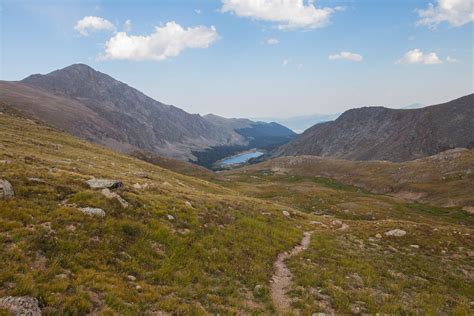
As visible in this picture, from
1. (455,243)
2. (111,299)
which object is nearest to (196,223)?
(111,299)

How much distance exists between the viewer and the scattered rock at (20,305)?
8977mm

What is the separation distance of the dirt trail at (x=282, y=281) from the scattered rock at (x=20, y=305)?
8.72 meters

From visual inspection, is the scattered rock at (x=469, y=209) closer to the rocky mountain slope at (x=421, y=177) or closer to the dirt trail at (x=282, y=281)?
the rocky mountain slope at (x=421, y=177)

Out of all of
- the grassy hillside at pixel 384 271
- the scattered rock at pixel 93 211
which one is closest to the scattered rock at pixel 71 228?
the scattered rock at pixel 93 211

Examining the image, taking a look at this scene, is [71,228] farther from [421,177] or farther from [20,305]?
[421,177]

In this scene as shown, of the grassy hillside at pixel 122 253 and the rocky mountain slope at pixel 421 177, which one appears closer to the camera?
the grassy hillside at pixel 122 253

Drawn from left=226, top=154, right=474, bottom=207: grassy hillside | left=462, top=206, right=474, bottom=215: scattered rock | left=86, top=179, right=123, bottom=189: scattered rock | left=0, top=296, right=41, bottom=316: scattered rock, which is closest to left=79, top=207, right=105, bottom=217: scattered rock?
left=86, top=179, right=123, bottom=189: scattered rock

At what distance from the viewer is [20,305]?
9.16 meters

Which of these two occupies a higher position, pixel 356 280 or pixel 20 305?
pixel 20 305

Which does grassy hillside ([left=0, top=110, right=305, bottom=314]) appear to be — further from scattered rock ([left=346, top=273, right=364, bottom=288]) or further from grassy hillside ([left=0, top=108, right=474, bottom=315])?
scattered rock ([left=346, top=273, right=364, bottom=288])

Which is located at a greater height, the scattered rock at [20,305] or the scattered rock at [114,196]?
the scattered rock at [114,196]

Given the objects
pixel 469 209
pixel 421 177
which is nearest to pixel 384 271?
pixel 469 209

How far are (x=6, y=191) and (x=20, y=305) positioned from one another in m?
8.98

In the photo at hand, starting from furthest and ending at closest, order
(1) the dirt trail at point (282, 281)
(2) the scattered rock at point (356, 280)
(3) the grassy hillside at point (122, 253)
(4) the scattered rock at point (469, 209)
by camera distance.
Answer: (4) the scattered rock at point (469, 209)
(2) the scattered rock at point (356, 280)
(1) the dirt trail at point (282, 281)
(3) the grassy hillside at point (122, 253)
